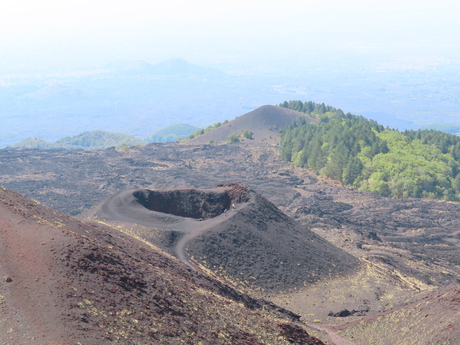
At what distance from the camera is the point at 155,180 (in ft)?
307

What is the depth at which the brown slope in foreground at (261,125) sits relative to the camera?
436 ft

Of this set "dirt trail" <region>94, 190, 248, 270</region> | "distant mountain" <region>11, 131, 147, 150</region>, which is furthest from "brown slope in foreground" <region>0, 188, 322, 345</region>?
"distant mountain" <region>11, 131, 147, 150</region>

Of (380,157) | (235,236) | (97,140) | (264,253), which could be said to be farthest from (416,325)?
(97,140)

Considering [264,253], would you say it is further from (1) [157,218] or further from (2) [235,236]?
(1) [157,218]

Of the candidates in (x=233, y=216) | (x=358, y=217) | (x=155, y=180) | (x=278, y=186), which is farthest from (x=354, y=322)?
(x=155, y=180)

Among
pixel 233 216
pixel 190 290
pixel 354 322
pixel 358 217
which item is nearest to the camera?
pixel 190 290

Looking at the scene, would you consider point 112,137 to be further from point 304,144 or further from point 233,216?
point 233,216

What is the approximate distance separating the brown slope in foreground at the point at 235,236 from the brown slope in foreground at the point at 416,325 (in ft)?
30.2

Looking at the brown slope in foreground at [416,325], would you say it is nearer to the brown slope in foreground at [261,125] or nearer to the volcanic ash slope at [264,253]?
the volcanic ash slope at [264,253]

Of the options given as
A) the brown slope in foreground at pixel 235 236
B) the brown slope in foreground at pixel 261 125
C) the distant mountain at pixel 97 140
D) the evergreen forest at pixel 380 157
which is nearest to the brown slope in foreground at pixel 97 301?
the brown slope in foreground at pixel 235 236

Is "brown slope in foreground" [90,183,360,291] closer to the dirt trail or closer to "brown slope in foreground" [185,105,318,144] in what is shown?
the dirt trail

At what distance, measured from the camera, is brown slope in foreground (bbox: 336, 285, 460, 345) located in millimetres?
28016

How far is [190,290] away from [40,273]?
29.0ft

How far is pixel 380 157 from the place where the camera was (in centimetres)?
9481
